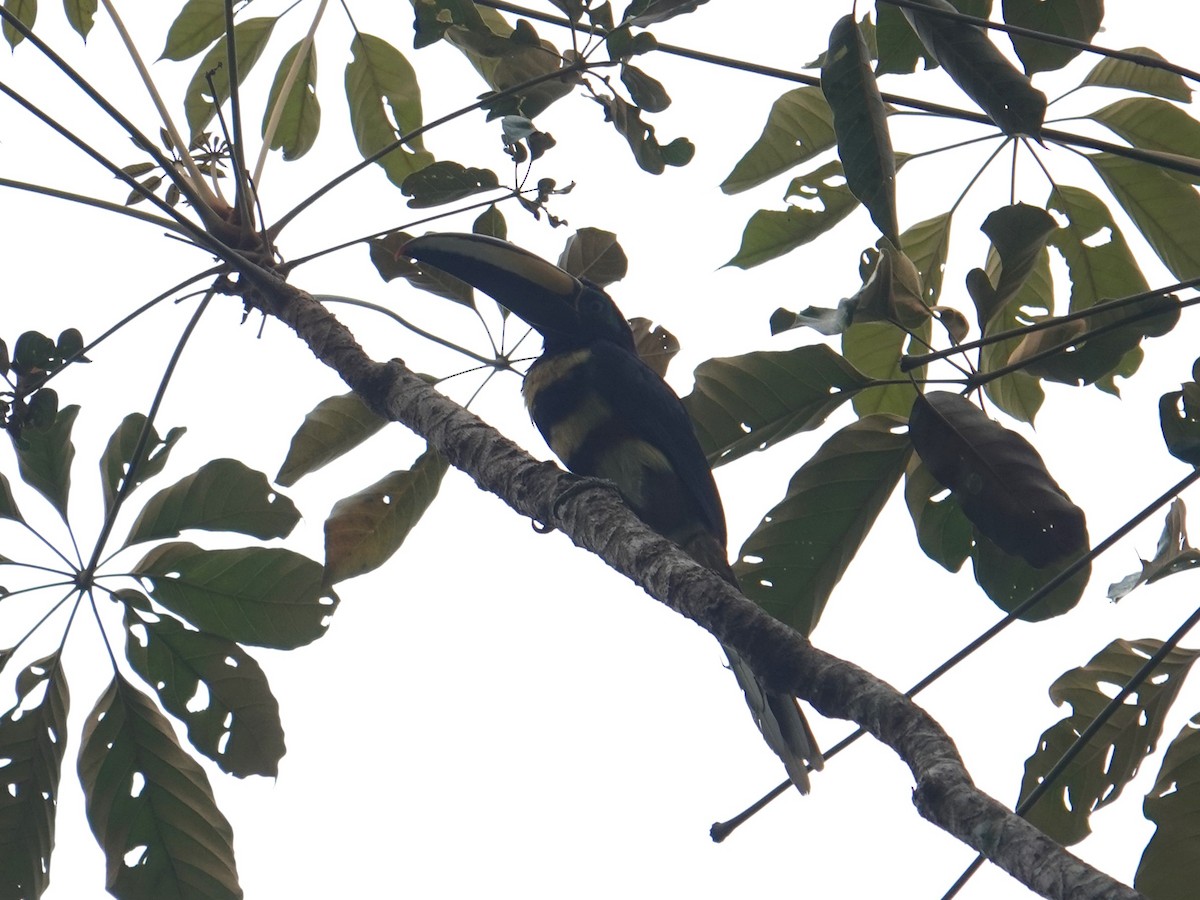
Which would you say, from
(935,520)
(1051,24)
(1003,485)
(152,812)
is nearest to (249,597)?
(152,812)

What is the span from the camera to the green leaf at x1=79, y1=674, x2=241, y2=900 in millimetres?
2895

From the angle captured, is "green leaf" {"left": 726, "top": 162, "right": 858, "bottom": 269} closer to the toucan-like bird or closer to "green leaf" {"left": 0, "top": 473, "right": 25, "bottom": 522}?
the toucan-like bird

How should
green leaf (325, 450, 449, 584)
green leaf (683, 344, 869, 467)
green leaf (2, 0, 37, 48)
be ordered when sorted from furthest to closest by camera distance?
green leaf (2, 0, 37, 48) → green leaf (325, 450, 449, 584) → green leaf (683, 344, 869, 467)

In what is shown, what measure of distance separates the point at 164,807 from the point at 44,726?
1.27ft

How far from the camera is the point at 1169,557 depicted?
7.15 ft

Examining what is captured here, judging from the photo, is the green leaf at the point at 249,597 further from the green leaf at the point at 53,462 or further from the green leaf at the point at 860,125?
the green leaf at the point at 860,125

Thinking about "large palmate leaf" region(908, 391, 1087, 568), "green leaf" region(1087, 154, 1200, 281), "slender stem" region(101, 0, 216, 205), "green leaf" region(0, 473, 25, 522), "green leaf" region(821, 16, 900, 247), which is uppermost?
"slender stem" region(101, 0, 216, 205)

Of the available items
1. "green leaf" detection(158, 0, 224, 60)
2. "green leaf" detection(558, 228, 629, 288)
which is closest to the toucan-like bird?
"green leaf" detection(558, 228, 629, 288)

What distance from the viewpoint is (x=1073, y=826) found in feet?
7.72

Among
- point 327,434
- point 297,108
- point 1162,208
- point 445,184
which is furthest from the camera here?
point 297,108

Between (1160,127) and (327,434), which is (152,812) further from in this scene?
(1160,127)

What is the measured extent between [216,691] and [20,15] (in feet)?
7.37

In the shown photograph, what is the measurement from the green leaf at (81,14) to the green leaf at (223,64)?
0.36m

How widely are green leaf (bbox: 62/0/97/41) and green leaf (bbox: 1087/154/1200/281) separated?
10.2 feet
